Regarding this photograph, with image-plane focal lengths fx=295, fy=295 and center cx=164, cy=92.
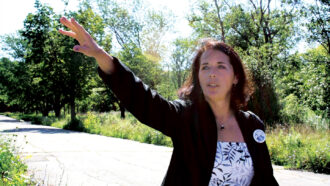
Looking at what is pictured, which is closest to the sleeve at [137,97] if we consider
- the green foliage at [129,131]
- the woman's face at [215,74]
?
the woman's face at [215,74]

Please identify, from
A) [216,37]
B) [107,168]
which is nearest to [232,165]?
[107,168]

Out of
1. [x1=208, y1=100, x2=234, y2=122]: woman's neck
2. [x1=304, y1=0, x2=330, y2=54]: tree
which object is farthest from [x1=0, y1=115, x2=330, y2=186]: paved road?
[x1=304, y1=0, x2=330, y2=54]: tree

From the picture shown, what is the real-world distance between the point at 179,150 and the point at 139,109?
0.37 meters

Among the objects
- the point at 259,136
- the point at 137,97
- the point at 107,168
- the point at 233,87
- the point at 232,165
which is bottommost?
the point at 107,168

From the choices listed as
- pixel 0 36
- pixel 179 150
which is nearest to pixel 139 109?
pixel 179 150

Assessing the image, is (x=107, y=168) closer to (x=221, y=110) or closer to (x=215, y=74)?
(x=221, y=110)

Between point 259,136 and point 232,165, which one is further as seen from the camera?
point 259,136

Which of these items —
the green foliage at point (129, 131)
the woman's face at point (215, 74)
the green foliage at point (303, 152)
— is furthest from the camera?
the green foliage at point (129, 131)

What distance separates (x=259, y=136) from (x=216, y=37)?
27.5 metres

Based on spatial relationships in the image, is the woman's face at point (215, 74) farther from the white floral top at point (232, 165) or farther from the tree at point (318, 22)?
the tree at point (318, 22)

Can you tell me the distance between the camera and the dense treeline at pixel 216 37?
49.4 ft

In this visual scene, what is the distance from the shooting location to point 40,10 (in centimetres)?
2512

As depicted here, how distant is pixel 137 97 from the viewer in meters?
1.55

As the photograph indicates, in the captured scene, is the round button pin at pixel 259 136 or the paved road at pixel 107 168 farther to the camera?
the paved road at pixel 107 168
